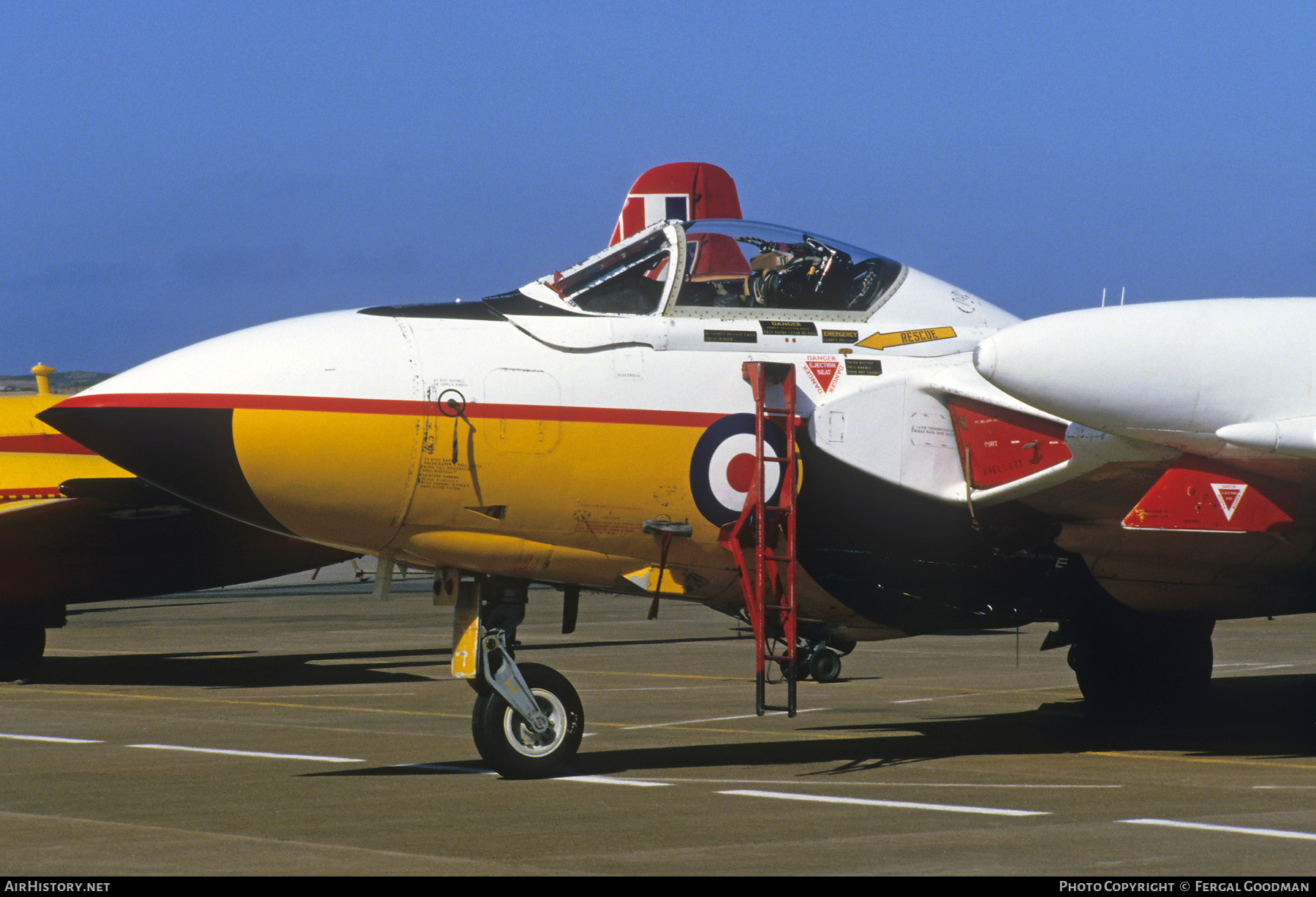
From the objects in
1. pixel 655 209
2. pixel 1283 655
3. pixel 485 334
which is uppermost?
pixel 655 209

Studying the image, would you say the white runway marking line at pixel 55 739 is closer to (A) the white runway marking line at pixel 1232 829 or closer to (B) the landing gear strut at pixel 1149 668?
(B) the landing gear strut at pixel 1149 668

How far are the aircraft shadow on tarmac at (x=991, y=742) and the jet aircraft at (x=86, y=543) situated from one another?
7.81 metres

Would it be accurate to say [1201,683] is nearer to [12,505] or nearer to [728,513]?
[728,513]

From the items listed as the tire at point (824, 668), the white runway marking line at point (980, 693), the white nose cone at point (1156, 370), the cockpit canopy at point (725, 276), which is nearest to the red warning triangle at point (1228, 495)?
the white nose cone at point (1156, 370)

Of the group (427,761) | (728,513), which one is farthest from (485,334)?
(427,761)

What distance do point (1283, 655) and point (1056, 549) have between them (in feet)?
36.2

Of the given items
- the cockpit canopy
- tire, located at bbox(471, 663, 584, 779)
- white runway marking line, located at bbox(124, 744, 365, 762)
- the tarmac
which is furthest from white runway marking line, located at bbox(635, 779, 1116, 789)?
the cockpit canopy

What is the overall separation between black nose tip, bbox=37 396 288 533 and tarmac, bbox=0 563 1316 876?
1.84 m

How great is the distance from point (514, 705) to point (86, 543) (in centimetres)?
1095

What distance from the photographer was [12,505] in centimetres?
1895

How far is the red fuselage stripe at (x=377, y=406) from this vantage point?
8812 mm

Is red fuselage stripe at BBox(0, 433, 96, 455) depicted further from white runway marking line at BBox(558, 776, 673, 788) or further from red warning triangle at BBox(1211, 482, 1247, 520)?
red warning triangle at BBox(1211, 482, 1247, 520)

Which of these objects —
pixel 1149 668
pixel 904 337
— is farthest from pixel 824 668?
pixel 904 337
